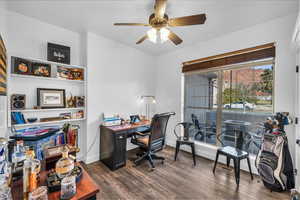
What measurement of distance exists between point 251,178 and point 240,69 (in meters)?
2.01

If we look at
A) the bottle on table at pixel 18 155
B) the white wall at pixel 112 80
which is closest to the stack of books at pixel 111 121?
the white wall at pixel 112 80

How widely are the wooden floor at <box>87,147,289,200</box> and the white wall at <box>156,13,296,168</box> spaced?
0.73 m

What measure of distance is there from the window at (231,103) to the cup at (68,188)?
2558mm

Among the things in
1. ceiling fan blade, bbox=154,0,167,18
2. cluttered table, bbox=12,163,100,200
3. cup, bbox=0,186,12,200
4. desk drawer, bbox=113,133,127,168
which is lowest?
desk drawer, bbox=113,133,127,168

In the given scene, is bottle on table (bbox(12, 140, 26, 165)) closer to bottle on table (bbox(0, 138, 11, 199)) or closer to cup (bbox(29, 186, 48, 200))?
bottle on table (bbox(0, 138, 11, 199))

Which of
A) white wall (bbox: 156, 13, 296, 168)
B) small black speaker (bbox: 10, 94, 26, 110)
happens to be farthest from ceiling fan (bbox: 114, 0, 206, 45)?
small black speaker (bbox: 10, 94, 26, 110)

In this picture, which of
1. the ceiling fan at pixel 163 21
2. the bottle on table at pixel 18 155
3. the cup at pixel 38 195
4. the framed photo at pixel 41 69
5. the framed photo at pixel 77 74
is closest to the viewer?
the cup at pixel 38 195

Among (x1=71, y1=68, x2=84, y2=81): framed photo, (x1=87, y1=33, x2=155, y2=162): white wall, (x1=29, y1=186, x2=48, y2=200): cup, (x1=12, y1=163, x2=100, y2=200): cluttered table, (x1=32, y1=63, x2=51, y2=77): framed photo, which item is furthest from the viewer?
(x1=87, y1=33, x2=155, y2=162): white wall

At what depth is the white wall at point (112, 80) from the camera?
8.96 ft

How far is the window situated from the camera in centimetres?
243

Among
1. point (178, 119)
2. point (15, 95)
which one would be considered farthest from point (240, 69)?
point (15, 95)

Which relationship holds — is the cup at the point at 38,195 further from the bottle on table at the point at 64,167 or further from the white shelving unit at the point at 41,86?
the white shelving unit at the point at 41,86

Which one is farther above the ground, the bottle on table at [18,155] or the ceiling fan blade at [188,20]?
the ceiling fan blade at [188,20]

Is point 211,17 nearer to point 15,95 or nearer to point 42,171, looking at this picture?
point 42,171
